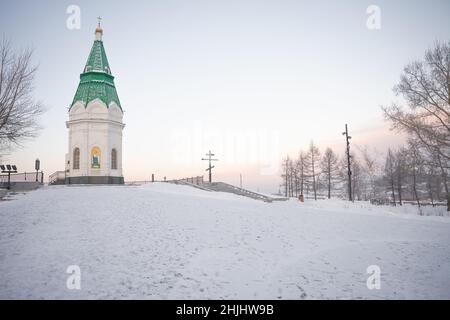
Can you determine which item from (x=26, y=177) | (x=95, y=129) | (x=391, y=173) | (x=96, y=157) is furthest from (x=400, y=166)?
(x=26, y=177)

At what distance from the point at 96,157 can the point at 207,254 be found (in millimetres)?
24577

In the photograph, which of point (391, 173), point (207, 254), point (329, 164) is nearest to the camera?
point (207, 254)

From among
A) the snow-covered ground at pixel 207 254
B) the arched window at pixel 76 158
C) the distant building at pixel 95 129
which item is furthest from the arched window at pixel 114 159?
the snow-covered ground at pixel 207 254

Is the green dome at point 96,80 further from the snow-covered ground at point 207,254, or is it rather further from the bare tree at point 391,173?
the bare tree at point 391,173

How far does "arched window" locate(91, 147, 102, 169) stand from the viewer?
2728 cm

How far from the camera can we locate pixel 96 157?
27.5 m

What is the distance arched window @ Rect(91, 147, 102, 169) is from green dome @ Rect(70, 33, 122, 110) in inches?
219

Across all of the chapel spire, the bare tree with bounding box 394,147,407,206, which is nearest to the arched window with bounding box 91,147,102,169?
the chapel spire

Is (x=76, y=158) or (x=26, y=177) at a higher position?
(x=76, y=158)

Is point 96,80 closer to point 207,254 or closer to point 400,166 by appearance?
point 207,254

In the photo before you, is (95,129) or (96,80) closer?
(95,129)
